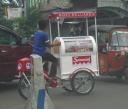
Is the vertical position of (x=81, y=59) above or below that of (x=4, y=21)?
A: below

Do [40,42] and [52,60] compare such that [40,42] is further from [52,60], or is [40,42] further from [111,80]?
[111,80]

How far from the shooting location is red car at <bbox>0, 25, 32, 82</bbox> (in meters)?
12.8

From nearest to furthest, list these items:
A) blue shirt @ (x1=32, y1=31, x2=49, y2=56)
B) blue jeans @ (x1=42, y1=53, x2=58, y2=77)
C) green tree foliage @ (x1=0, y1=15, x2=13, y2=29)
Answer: blue shirt @ (x1=32, y1=31, x2=49, y2=56), blue jeans @ (x1=42, y1=53, x2=58, y2=77), green tree foliage @ (x1=0, y1=15, x2=13, y2=29)

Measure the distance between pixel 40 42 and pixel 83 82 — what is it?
1528 mm

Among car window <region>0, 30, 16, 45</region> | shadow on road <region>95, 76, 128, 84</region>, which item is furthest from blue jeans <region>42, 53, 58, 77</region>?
shadow on road <region>95, 76, 128, 84</region>

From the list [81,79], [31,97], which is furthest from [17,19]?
[31,97]

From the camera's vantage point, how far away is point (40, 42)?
1137 centimetres

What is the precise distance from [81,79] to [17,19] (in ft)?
71.9

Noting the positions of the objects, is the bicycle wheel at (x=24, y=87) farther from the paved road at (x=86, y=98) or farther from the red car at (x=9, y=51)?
the red car at (x=9, y=51)

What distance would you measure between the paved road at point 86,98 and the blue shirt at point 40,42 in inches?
48.4

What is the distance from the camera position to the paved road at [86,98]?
33.9 feet

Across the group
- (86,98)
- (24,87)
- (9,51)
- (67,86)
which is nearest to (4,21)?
(9,51)

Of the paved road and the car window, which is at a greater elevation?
the car window

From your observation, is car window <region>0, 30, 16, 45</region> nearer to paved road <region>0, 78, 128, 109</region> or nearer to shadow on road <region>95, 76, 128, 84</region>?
paved road <region>0, 78, 128, 109</region>
